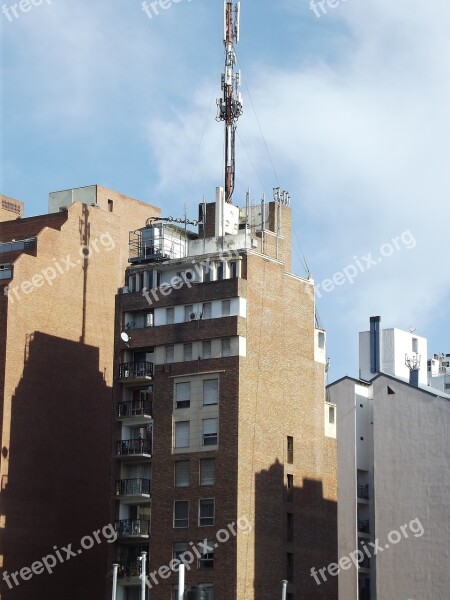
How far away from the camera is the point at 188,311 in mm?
88125

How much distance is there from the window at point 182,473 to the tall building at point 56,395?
8.15 m

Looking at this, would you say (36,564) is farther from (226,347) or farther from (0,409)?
(226,347)

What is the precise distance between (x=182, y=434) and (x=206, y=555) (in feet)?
27.2

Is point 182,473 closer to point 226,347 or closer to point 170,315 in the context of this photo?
point 226,347

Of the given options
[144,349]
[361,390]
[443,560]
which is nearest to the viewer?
[144,349]

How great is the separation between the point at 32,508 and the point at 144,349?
14780 mm

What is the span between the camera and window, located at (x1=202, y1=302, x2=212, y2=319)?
87.3 metres

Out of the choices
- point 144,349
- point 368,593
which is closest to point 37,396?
point 144,349

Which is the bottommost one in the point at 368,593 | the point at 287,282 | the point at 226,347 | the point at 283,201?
the point at 368,593

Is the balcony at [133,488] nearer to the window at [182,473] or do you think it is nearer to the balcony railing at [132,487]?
the balcony railing at [132,487]

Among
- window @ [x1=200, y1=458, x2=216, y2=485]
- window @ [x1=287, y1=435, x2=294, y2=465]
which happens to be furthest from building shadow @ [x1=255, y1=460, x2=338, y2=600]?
window @ [x1=200, y1=458, x2=216, y2=485]

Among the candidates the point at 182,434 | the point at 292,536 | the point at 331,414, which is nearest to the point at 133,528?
the point at 182,434

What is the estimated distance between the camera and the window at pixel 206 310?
286ft

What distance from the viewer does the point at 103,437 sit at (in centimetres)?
10144
